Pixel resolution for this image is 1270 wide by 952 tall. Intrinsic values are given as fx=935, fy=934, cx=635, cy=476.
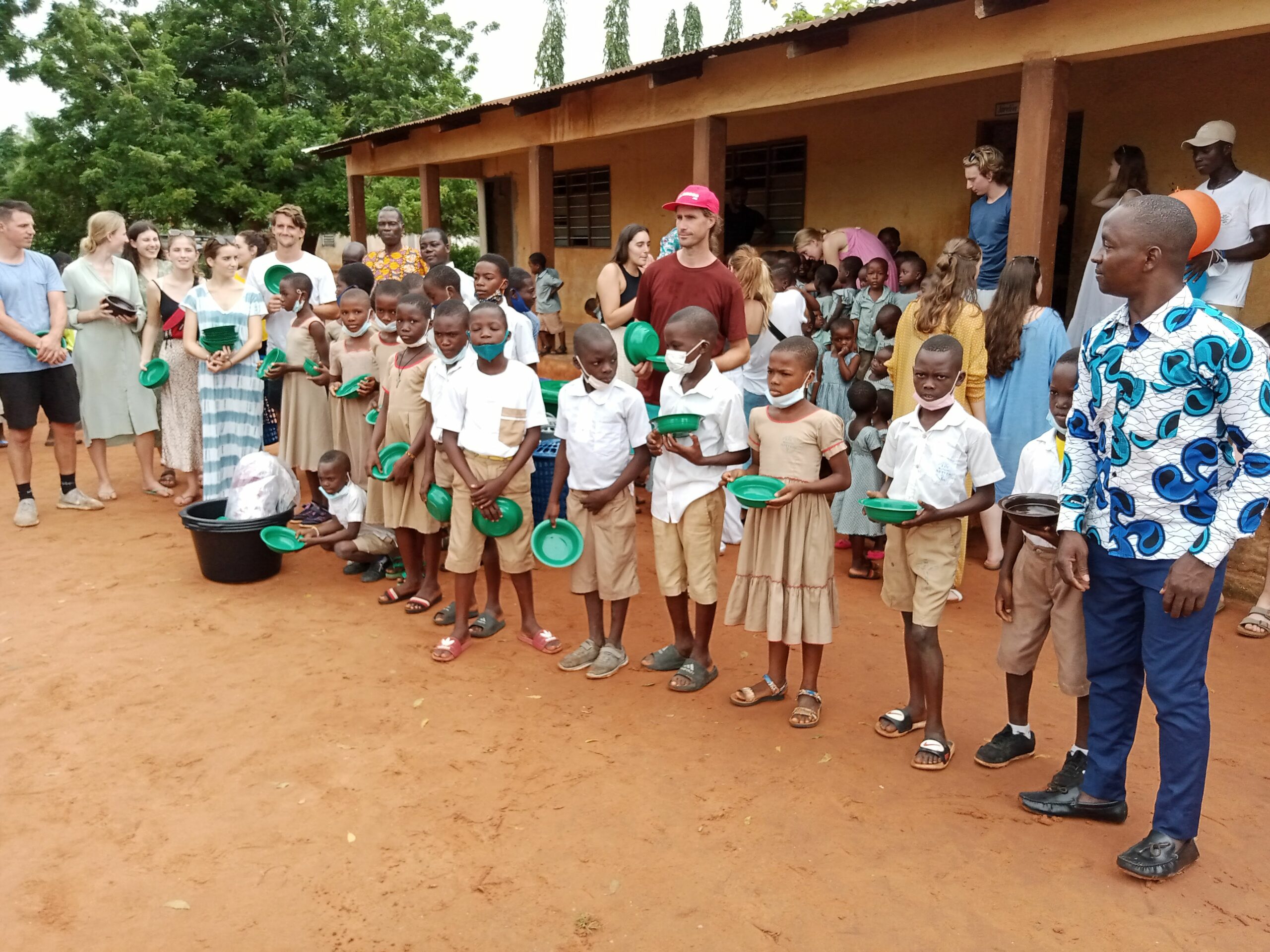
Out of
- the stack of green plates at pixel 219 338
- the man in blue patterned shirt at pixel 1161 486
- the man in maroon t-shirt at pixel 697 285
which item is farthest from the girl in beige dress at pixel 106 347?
the man in blue patterned shirt at pixel 1161 486

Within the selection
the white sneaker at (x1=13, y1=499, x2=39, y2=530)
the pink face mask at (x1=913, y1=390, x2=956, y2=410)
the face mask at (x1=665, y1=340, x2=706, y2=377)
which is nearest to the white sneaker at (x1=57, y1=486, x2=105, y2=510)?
the white sneaker at (x1=13, y1=499, x2=39, y2=530)

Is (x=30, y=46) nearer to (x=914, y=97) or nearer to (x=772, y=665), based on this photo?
(x=914, y=97)

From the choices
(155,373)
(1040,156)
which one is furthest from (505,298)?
(1040,156)

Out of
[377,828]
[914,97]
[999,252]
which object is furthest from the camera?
[914,97]

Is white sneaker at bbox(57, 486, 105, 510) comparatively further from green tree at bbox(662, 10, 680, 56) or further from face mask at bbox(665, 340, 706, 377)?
green tree at bbox(662, 10, 680, 56)

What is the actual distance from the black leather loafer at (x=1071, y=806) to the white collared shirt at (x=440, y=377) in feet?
8.91

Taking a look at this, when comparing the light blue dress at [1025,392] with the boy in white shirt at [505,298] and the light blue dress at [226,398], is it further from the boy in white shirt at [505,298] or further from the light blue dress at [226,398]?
the light blue dress at [226,398]

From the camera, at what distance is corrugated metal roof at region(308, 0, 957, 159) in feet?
19.1

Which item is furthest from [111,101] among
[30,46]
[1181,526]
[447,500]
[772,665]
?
[1181,526]

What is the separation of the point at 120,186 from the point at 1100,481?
21084 mm

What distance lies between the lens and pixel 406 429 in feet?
15.1

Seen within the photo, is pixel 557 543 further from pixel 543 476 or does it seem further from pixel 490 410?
pixel 543 476

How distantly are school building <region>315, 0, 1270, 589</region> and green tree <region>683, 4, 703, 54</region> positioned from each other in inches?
904

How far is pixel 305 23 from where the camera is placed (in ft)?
73.4
